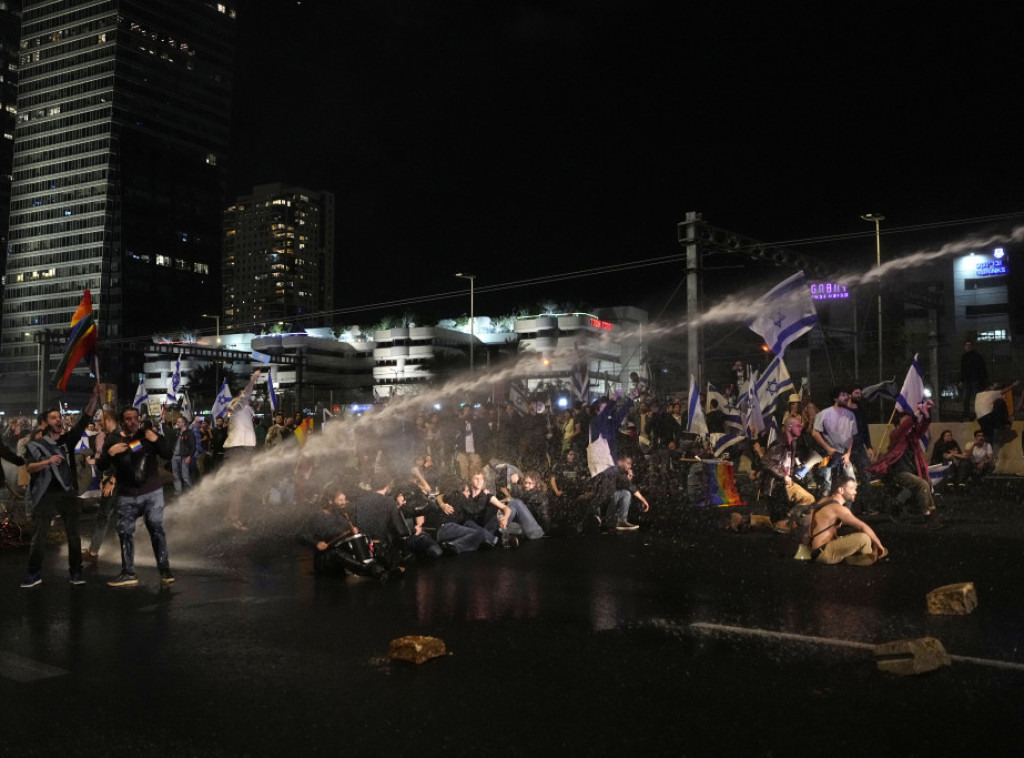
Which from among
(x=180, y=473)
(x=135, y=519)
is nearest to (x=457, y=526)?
(x=135, y=519)

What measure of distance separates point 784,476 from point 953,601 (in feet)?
17.5

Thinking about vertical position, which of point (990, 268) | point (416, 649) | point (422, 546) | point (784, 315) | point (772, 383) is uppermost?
point (990, 268)

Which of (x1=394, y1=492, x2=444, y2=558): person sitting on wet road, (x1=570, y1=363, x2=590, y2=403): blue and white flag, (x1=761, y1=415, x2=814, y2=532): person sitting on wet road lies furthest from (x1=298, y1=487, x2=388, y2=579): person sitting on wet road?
(x1=570, y1=363, x2=590, y2=403): blue and white flag

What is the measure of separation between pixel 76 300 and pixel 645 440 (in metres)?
140

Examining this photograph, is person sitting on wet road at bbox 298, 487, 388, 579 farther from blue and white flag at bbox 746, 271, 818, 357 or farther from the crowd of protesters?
blue and white flag at bbox 746, 271, 818, 357

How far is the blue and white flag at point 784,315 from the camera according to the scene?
15180 millimetres

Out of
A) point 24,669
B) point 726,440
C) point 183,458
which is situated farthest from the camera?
point 183,458

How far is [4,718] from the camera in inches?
206

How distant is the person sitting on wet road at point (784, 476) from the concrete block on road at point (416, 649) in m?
7.39

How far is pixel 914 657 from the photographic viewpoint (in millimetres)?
5766

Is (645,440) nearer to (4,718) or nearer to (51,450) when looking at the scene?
(51,450)

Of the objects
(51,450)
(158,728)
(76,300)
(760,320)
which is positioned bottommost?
(158,728)

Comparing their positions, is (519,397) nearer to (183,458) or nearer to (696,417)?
(696,417)

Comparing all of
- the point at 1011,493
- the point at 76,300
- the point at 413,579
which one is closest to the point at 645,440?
the point at 1011,493
